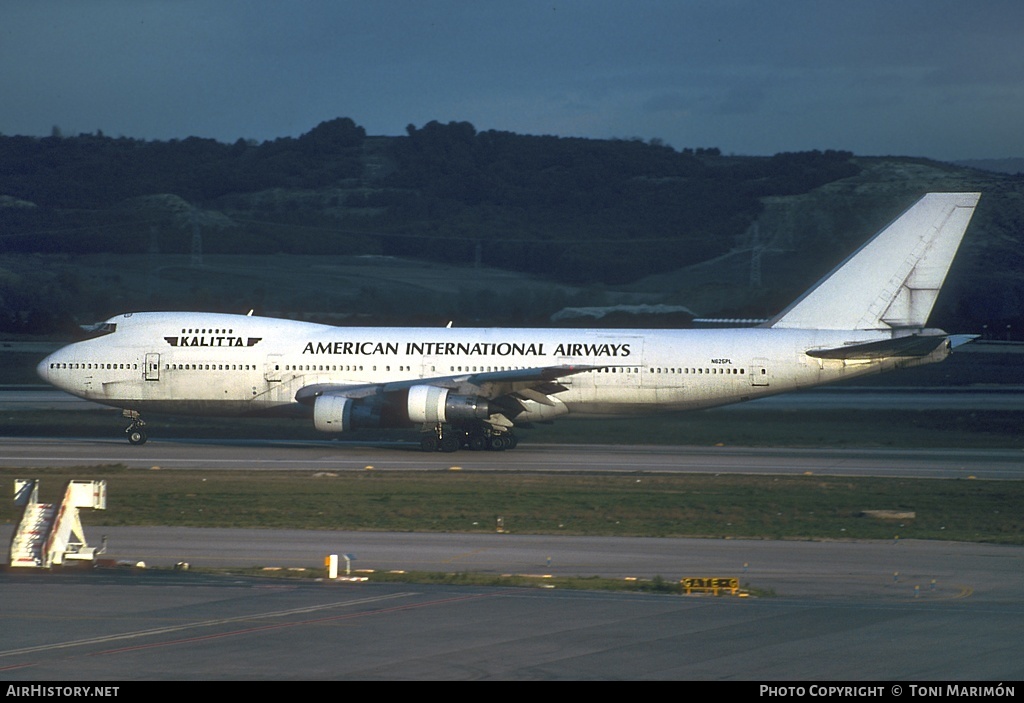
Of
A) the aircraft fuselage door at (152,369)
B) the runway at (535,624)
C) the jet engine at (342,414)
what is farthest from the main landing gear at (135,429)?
the runway at (535,624)

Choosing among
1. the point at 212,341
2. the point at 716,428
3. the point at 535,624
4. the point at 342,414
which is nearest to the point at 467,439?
the point at 342,414

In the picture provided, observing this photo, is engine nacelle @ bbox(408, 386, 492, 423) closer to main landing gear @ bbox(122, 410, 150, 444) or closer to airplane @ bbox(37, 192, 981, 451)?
airplane @ bbox(37, 192, 981, 451)

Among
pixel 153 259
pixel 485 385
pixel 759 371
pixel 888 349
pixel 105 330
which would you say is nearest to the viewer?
pixel 888 349

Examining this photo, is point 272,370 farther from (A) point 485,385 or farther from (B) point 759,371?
(B) point 759,371

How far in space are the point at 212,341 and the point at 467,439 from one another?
31.1 ft

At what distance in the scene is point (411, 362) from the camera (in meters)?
40.3

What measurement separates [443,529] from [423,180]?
142 metres

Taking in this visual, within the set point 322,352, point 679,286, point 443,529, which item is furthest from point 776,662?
point 679,286

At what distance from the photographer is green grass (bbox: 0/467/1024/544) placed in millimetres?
24828

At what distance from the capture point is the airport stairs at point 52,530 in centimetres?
1972

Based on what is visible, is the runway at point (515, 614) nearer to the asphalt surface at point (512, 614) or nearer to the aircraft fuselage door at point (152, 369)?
the asphalt surface at point (512, 614)

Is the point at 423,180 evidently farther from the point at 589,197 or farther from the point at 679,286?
the point at 679,286

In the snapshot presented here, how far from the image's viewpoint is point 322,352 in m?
40.6
